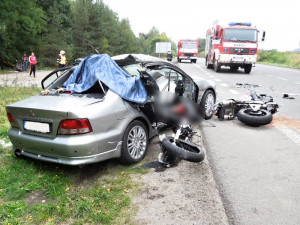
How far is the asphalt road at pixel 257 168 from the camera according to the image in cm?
303

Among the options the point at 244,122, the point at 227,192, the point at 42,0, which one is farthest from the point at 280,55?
the point at 227,192

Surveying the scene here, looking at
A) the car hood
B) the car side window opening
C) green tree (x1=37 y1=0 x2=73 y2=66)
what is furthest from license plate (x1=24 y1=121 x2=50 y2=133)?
green tree (x1=37 y1=0 x2=73 y2=66)

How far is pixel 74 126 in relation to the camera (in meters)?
3.46

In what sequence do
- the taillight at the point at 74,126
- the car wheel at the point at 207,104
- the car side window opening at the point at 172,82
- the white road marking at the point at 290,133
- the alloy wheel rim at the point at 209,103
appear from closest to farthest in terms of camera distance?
the taillight at the point at 74,126 → the car side window opening at the point at 172,82 → the white road marking at the point at 290,133 → the car wheel at the point at 207,104 → the alloy wheel rim at the point at 209,103

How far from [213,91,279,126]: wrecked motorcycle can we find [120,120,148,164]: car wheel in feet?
9.47

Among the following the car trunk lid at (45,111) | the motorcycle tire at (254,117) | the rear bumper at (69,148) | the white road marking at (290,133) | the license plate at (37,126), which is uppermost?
the car trunk lid at (45,111)

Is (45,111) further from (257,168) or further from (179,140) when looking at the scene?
(257,168)

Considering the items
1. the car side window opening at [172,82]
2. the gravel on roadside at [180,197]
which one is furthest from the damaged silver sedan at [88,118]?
the gravel on roadside at [180,197]

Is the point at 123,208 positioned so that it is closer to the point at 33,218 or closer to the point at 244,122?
the point at 33,218

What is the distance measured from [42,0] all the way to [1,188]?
36.7m

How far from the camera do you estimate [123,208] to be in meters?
3.10

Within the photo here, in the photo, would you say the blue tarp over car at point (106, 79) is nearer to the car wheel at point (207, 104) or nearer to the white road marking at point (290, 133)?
the car wheel at point (207, 104)

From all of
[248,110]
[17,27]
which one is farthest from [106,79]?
[17,27]

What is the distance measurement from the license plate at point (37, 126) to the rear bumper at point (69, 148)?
96 millimetres
